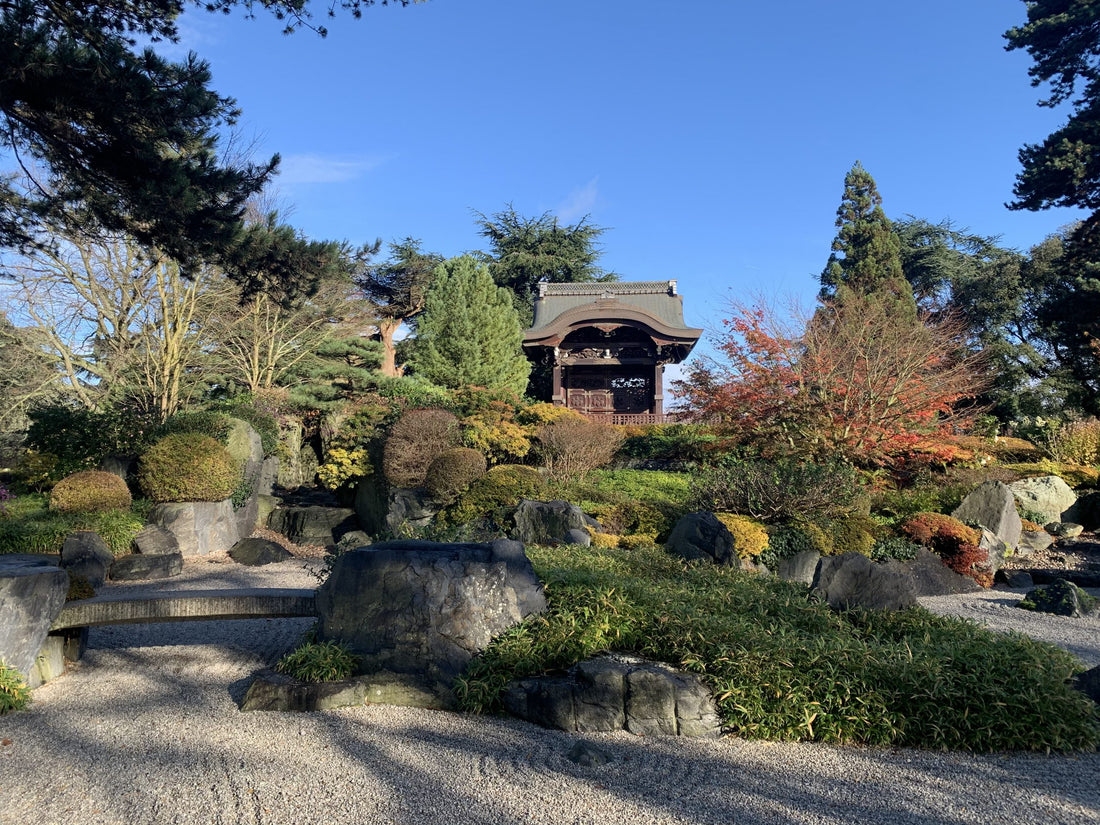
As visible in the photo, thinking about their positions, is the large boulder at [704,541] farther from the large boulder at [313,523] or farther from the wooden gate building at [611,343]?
the wooden gate building at [611,343]

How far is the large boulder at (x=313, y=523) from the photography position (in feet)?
44.2

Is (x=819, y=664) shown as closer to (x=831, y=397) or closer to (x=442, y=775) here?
(x=442, y=775)

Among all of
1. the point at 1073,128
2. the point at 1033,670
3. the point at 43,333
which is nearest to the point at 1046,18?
the point at 1073,128

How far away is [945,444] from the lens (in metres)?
12.4

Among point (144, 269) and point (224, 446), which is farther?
point (144, 269)

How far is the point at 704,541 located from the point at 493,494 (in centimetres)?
358

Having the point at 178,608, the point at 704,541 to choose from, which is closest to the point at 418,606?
the point at 178,608

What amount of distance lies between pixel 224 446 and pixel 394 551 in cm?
858

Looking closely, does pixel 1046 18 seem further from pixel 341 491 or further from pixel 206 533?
pixel 206 533

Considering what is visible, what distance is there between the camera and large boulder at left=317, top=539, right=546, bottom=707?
4.66 m

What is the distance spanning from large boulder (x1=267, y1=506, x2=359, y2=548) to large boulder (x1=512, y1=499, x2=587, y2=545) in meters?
5.34

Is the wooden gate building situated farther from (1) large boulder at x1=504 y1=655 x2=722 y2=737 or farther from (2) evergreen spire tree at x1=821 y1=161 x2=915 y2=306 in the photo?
(1) large boulder at x1=504 y1=655 x2=722 y2=737

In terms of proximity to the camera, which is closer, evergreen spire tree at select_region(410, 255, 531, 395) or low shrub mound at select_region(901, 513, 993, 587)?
low shrub mound at select_region(901, 513, 993, 587)

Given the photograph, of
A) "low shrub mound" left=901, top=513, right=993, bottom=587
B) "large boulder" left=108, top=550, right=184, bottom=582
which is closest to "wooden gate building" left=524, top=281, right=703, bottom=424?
"low shrub mound" left=901, top=513, right=993, bottom=587
